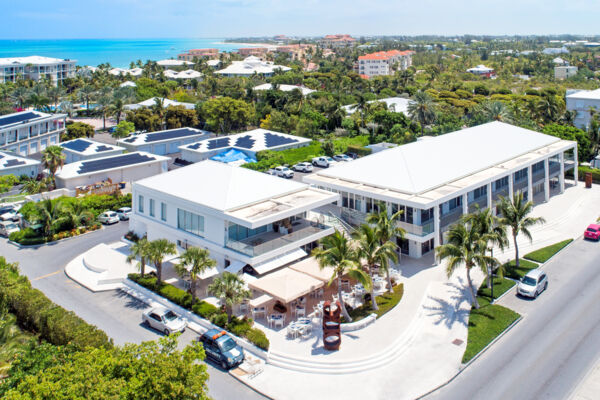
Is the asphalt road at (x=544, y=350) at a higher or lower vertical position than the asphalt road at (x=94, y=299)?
lower

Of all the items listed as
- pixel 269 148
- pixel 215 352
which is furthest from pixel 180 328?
pixel 269 148

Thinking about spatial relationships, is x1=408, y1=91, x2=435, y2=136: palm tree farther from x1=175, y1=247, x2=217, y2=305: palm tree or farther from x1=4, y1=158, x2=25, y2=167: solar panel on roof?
x1=175, y1=247, x2=217, y2=305: palm tree

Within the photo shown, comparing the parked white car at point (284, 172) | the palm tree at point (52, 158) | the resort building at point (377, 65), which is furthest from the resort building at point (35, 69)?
the parked white car at point (284, 172)

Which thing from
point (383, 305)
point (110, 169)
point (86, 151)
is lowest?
point (383, 305)

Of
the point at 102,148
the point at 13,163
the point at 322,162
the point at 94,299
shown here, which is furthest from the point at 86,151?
the point at 94,299

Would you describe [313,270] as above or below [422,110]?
below

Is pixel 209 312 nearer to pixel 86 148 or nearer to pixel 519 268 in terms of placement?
pixel 519 268

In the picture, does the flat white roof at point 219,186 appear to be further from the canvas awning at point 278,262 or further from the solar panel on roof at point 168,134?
the solar panel on roof at point 168,134
